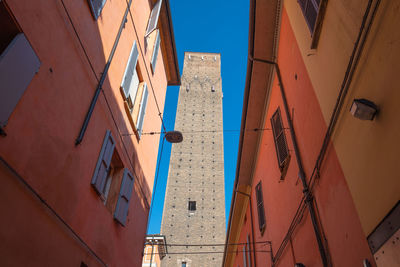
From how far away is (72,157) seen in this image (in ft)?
11.9

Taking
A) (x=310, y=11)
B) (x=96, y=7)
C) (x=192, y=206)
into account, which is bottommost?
(x=310, y=11)

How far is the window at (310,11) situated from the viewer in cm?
369

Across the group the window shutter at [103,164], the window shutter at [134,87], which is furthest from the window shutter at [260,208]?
the window shutter at [103,164]

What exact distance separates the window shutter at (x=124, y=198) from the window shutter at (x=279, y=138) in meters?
2.51

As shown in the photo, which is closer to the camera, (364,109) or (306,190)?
(364,109)

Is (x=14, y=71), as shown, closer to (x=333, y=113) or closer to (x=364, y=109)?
(x=364, y=109)

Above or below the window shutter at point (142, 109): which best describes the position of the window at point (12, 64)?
below

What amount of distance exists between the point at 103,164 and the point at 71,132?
98 centimetres

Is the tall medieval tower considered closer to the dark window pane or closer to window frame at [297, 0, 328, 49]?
window frame at [297, 0, 328, 49]

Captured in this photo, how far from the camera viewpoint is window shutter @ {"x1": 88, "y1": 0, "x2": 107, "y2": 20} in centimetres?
421

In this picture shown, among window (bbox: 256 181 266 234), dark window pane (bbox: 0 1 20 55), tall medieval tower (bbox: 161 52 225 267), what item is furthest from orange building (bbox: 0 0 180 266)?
tall medieval tower (bbox: 161 52 225 267)

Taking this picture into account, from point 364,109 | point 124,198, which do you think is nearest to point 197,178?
point 124,198

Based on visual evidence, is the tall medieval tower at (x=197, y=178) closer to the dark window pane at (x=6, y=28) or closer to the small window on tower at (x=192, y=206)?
the small window on tower at (x=192, y=206)

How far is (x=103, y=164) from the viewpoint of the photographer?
4484 millimetres
